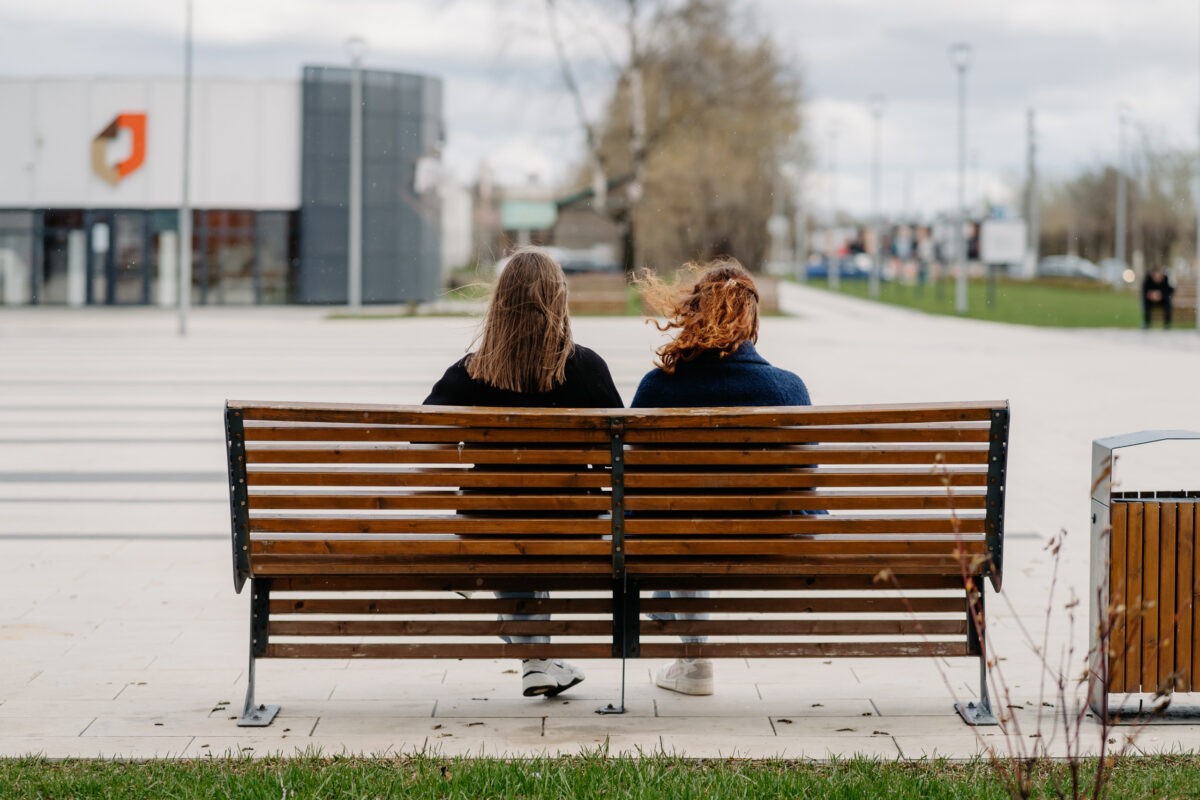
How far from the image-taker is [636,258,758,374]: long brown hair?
4.80 meters

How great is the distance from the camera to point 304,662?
5.48m

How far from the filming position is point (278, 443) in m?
4.66

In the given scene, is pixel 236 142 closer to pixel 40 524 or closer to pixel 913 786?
pixel 40 524

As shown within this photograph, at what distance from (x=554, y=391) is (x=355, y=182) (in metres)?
36.0

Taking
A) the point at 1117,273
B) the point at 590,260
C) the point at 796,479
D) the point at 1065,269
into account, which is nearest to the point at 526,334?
the point at 796,479

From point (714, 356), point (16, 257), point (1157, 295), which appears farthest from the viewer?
point (16, 257)

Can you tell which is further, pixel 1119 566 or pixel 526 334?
pixel 526 334

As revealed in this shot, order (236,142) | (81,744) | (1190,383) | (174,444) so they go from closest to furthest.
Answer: (81,744)
(174,444)
(1190,383)
(236,142)

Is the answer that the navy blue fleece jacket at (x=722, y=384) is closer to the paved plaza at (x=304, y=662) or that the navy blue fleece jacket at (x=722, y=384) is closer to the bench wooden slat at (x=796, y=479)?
the bench wooden slat at (x=796, y=479)

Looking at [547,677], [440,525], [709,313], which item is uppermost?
[709,313]

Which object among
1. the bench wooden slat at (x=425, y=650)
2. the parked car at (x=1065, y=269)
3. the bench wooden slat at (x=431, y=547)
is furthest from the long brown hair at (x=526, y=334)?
the parked car at (x=1065, y=269)

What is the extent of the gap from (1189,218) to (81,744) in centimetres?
8241

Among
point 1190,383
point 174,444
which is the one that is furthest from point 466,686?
point 1190,383

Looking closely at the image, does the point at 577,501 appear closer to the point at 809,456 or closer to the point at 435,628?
the point at 435,628
